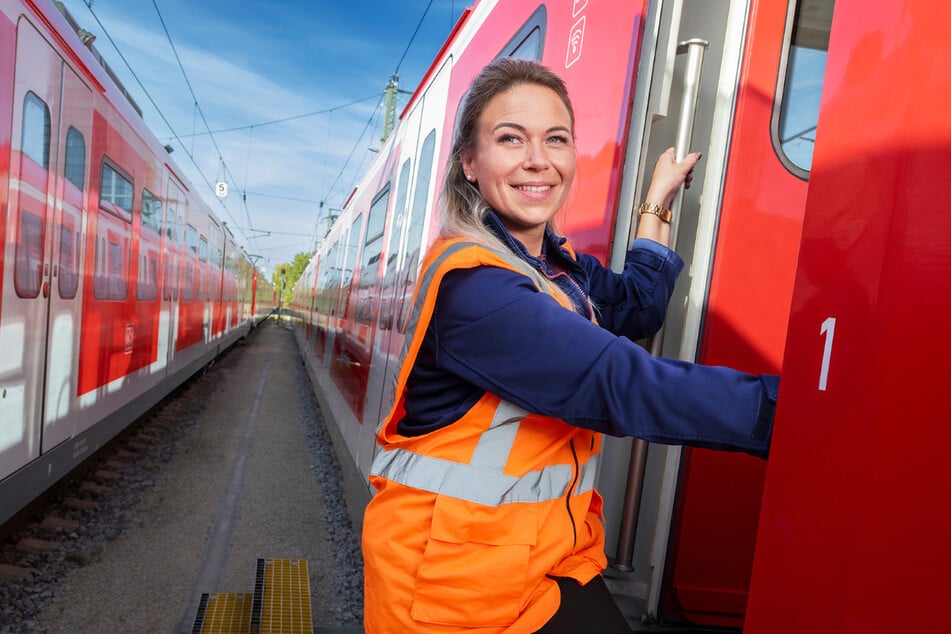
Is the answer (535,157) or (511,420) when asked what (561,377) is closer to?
(511,420)

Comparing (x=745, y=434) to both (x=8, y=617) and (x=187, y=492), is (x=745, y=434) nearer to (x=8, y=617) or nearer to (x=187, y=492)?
(x=8, y=617)

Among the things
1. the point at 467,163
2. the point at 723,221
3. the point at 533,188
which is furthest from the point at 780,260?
the point at 467,163

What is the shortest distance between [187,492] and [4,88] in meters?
3.72

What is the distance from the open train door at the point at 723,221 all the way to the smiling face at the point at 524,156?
0.47 m

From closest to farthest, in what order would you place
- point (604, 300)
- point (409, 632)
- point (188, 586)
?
point (409, 632), point (604, 300), point (188, 586)

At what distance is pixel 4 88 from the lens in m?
3.57

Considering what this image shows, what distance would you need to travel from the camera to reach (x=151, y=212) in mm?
7641

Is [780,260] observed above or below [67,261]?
above

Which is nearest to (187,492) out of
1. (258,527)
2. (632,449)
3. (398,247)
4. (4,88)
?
(258,527)

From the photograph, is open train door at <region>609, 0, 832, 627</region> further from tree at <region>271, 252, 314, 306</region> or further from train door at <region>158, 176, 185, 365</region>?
tree at <region>271, 252, 314, 306</region>

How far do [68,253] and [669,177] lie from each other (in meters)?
4.31

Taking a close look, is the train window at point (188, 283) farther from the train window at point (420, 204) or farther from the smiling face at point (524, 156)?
the smiling face at point (524, 156)

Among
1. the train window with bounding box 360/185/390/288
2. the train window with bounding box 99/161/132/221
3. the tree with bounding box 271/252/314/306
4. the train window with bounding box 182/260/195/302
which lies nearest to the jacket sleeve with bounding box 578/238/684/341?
the train window with bounding box 360/185/390/288

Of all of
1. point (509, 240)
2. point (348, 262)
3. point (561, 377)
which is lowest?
point (561, 377)
